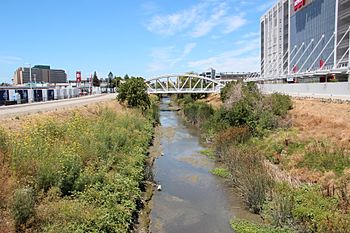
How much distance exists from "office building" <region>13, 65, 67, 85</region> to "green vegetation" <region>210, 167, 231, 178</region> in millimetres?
157791

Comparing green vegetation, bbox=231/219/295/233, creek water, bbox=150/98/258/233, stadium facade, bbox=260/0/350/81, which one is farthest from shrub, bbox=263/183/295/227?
stadium facade, bbox=260/0/350/81

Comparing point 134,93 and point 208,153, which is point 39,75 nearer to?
point 134,93

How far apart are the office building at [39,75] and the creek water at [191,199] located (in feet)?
509

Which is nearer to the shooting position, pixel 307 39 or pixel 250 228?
pixel 250 228

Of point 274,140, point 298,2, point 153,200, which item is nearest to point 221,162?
point 274,140

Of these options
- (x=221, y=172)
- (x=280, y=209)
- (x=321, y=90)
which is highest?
(x=321, y=90)

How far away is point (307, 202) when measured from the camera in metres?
12.7

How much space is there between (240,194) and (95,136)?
379 inches

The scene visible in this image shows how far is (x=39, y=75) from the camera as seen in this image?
173 metres

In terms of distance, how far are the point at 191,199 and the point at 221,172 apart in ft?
15.1

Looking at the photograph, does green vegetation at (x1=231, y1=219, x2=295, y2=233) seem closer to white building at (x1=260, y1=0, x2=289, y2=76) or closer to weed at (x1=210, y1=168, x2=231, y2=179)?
weed at (x1=210, y1=168, x2=231, y2=179)

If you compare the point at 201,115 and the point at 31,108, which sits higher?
the point at 31,108

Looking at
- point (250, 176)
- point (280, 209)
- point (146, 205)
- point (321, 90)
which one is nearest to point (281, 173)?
point (250, 176)

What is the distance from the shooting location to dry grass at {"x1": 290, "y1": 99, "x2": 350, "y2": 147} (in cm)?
2062
